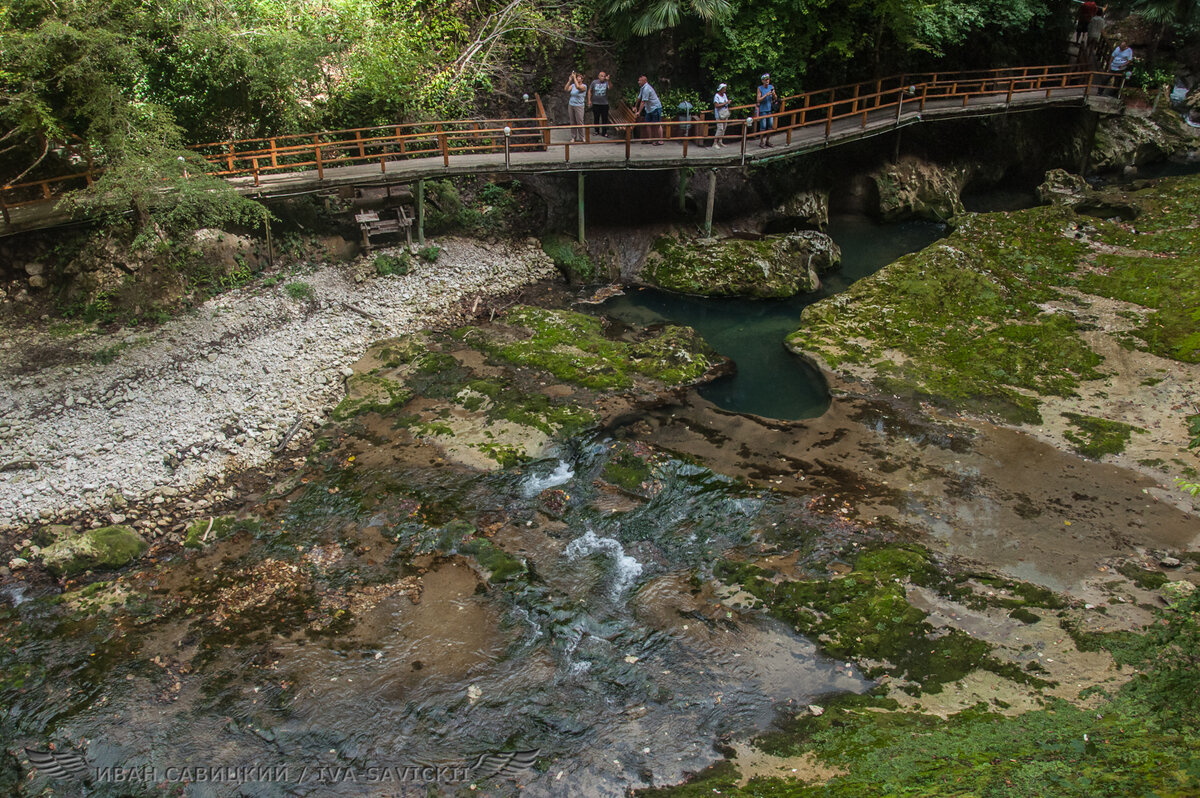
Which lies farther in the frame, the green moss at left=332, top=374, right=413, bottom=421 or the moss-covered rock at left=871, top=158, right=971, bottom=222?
the moss-covered rock at left=871, top=158, right=971, bottom=222

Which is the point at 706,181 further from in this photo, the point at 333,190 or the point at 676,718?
the point at 676,718

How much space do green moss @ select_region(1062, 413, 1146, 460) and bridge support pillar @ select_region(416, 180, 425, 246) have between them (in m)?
15.5

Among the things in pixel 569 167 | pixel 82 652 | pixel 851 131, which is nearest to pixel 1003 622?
pixel 82 652

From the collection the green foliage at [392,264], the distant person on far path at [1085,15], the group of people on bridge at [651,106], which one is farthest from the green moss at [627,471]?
the distant person on far path at [1085,15]

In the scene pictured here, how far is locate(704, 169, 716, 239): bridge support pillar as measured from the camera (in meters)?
21.5

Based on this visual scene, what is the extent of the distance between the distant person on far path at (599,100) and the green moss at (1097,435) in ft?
46.2

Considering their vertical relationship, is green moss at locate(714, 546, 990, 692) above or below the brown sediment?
below

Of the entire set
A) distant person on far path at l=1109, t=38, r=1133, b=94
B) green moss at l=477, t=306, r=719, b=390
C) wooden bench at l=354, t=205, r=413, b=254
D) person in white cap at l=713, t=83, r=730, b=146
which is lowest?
green moss at l=477, t=306, r=719, b=390

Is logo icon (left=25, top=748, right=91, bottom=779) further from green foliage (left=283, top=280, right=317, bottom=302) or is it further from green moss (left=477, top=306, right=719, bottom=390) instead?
green foliage (left=283, top=280, right=317, bottom=302)

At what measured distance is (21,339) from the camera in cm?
1606

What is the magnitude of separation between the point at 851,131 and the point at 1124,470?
13017mm

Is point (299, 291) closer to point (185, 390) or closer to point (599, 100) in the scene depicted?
point (185, 390)

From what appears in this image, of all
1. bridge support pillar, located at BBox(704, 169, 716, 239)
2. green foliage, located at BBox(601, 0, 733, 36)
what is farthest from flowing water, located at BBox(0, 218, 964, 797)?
green foliage, located at BBox(601, 0, 733, 36)

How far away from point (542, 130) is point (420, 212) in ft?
12.5
